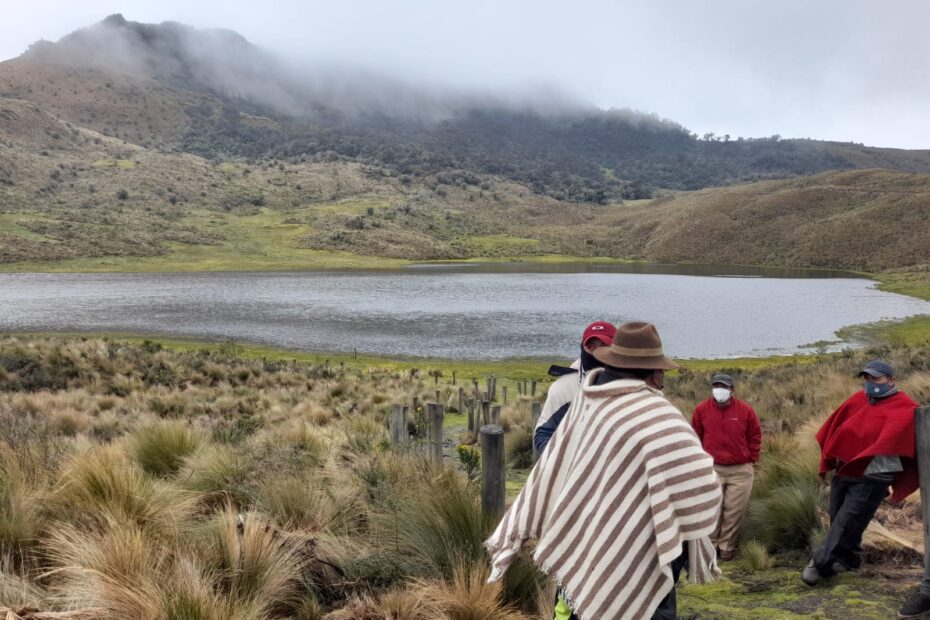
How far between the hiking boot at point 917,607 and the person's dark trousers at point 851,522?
69cm

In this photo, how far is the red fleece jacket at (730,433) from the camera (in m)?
6.53

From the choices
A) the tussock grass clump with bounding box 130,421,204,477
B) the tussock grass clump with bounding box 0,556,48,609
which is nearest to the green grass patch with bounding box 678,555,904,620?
the tussock grass clump with bounding box 0,556,48,609

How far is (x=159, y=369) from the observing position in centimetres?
1994

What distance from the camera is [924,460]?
4.62 metres

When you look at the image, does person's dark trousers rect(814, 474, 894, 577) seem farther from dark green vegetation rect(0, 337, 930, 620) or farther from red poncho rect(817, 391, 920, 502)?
dark green vegetation rect(0, 337, 930, 620)

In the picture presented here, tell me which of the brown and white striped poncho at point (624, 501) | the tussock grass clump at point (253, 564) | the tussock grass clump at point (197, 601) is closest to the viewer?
the brown and white striped poncho at point (624, 501)

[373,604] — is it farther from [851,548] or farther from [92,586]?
[851,548]

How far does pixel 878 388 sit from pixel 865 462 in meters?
0.58

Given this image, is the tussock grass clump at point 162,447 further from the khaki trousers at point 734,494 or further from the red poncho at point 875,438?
the red poncho at point 875,438

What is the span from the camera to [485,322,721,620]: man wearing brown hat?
2742 millimetres

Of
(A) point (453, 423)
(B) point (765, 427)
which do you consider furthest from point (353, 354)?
(B) point (765, 427)

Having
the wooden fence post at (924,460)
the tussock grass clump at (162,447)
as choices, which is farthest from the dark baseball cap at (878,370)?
the tussock grass clump at (162,447)

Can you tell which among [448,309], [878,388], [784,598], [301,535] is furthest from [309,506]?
[448,309]

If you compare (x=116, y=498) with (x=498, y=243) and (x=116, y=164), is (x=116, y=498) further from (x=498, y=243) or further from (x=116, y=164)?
(x=116, y=164)
